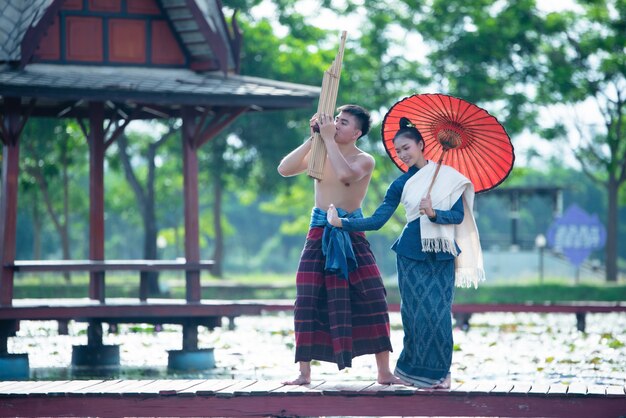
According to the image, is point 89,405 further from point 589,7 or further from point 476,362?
point 589,7

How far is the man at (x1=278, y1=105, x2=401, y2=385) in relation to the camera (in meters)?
8.68

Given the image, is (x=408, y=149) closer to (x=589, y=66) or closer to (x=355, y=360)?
(x=355, y=360)

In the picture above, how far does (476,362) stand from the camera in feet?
45.9

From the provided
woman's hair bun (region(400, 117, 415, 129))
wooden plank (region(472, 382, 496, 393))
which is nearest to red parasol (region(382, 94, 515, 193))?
woman's hair bun (region(400, 117, 415, 129))

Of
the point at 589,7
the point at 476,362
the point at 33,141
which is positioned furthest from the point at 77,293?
the point at 476,362

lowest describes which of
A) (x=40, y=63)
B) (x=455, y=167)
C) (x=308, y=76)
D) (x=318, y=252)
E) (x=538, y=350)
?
(x=538, y=350)

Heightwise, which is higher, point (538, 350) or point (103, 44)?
point (103, 44)

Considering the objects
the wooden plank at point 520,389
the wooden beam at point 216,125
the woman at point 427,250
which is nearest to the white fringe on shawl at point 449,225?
the woman at point 427,250

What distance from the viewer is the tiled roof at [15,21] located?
14.7m

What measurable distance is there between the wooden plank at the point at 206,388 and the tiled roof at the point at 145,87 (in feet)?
19.8

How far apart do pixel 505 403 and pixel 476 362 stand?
6013 millimetres

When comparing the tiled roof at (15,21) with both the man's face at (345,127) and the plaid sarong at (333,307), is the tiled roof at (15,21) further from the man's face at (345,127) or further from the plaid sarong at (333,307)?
the plaid sarong at (333,307)

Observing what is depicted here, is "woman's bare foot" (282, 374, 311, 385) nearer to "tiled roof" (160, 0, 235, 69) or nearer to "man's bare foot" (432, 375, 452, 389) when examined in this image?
"man's bare foot" (432, 375, 452, 389)

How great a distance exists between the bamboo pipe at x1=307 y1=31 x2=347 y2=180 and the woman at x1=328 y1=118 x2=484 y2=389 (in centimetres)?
42
